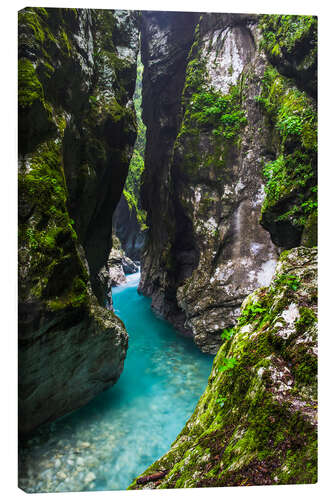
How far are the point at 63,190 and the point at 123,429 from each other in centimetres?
405

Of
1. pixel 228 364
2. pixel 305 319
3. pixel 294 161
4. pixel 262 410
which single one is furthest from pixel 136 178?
pixel 262 410

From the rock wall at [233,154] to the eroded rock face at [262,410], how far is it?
2.38 meters

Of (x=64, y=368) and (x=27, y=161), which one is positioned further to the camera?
(x=64, y=368)

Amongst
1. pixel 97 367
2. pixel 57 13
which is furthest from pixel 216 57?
pixel 97 367

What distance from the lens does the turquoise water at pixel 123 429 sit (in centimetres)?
379

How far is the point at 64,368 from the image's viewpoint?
468 centimetres

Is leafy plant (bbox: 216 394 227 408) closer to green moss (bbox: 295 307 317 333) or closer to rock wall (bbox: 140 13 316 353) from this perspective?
green moss (bbox: 295 307 317 333)

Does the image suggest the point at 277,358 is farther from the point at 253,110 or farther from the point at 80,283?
the point at 253,110

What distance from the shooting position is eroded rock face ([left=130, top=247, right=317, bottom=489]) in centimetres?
224

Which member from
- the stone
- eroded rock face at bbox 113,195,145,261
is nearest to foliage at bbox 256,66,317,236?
the stone

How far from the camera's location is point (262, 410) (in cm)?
232

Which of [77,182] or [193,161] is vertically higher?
[193,161]

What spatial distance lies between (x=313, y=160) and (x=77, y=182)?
4.45 metres

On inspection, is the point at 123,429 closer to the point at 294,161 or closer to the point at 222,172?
the point at 294,161
